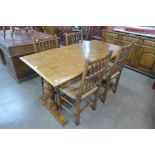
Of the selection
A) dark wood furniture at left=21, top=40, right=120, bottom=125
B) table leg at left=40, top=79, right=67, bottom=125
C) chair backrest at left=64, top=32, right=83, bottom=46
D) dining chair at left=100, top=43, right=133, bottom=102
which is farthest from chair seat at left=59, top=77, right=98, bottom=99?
chair backrest at left=64, top=32, right=83, bottom=46

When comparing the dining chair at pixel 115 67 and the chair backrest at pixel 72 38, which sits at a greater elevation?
the chair backrest at pixel 72 38

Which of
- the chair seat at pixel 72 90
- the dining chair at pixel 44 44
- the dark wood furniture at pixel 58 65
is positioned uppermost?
the dining chair at pixel 44 44

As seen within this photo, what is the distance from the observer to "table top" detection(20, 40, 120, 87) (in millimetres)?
1268

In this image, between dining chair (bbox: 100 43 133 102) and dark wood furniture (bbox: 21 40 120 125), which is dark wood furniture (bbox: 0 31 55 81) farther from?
dining chair (bbox: 100 43 133 102)

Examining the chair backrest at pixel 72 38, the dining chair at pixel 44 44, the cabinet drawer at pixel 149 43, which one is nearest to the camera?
the dining chair at pixel 44 44

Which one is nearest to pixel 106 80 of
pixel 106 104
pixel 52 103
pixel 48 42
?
pixel 106 104

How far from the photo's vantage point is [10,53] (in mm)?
2057

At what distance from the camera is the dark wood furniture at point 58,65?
1279mm

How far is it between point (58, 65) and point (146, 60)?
7.28 feet

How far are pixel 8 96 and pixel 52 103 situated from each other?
2.97 feet

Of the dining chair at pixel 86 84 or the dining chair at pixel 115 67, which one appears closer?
the dining chair at pixel 86 84

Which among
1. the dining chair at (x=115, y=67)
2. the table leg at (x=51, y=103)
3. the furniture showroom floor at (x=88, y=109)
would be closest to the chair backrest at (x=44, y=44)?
the table leg at (x=51, y=103)

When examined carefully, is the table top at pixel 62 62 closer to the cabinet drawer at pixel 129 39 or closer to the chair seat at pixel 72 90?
the chair seat at pixel 72 90

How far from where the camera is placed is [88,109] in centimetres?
191
